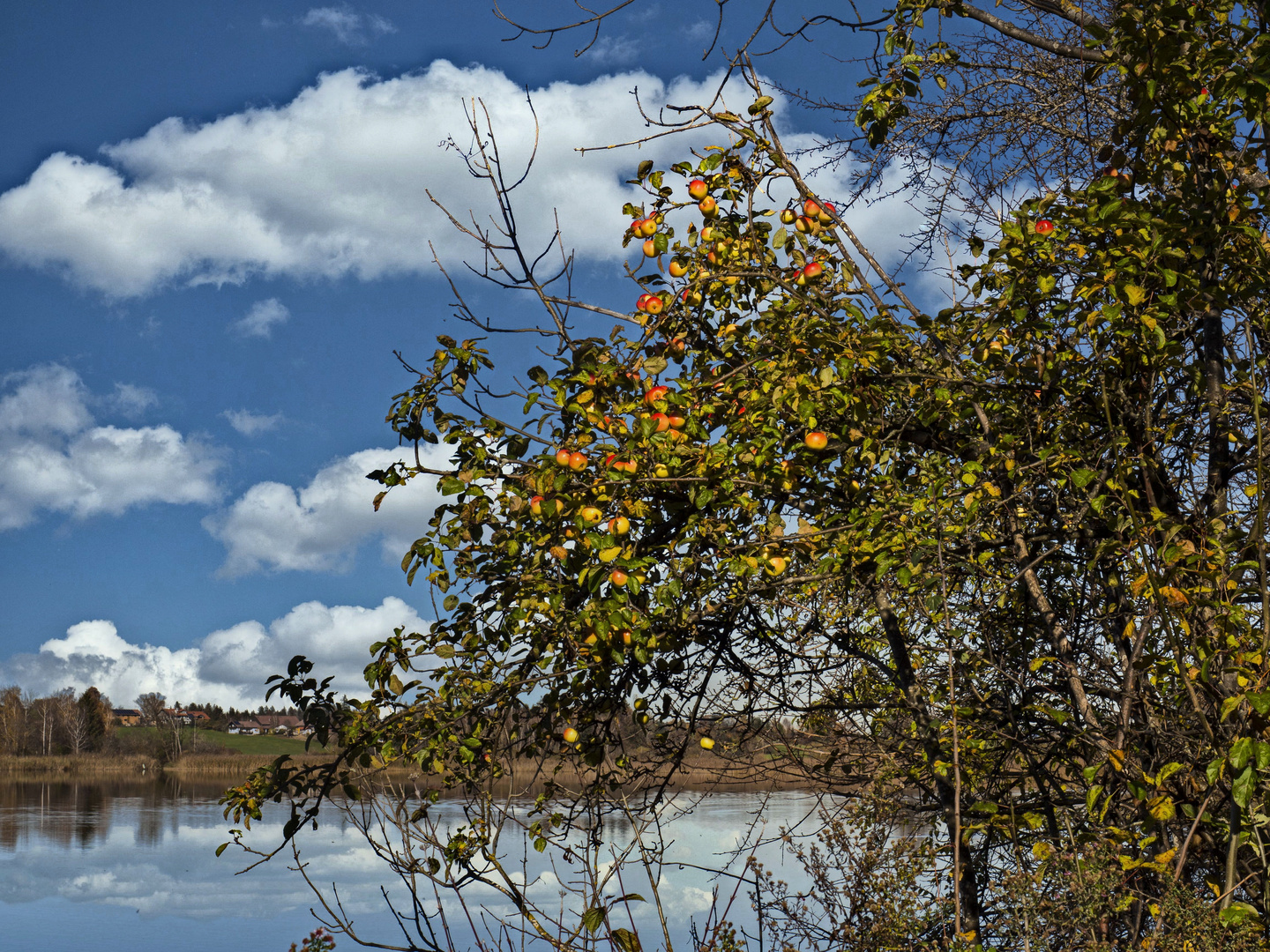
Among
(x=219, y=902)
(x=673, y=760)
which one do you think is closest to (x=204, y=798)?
(x=219, y=902)

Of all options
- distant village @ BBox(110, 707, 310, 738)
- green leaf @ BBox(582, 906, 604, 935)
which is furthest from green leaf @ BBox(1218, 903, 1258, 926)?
distant village @ BBox(110, 707, 310, 738)

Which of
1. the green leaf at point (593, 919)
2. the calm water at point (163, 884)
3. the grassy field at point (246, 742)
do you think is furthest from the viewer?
the grassy field at point (246, 742)

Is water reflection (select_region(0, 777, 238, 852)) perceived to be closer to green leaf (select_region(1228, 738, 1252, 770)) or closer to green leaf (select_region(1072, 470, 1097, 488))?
green leaf (select_region(1072, 470, 1097, 488))

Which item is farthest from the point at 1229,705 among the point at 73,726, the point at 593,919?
the point at 73,726

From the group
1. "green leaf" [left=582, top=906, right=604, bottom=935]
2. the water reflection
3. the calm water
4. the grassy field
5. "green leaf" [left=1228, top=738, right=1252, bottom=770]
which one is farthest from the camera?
the grassy field

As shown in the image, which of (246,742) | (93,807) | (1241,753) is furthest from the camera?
(246,742)

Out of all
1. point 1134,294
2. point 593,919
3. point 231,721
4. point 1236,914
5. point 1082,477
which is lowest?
point 231,721

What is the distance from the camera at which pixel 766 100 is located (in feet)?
9.89

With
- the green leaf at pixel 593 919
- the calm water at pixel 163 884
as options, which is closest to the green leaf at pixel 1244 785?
the green leaf at pixel 593 919

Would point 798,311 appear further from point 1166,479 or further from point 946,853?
point 946,853

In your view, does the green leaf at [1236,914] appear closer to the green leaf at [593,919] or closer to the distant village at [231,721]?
the green leaf at [593,919]

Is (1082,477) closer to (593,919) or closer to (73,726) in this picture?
(593,919)

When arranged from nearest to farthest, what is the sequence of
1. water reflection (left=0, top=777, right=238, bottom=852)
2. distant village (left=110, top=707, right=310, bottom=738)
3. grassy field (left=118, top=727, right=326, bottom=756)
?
water reflection (left=0, top=777, right=238, bottom=852) < grassy field (left=118, top=727, right=326, bottom=756) < distant village (left=110, top=707, right=310, bottom=738)

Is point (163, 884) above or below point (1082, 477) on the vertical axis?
below
